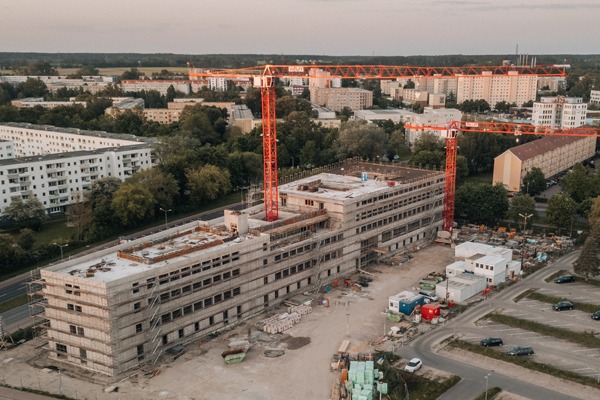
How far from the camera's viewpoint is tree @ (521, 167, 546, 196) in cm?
8109

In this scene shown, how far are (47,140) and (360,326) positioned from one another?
79095mm

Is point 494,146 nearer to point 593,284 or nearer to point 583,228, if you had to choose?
point 583,228

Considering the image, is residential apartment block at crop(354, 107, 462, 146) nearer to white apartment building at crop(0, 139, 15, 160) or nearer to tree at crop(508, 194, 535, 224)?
tree at crop(508, 194, 535, 224)

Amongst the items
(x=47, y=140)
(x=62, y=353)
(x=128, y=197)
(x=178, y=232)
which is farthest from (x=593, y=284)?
(x=47, y=140)

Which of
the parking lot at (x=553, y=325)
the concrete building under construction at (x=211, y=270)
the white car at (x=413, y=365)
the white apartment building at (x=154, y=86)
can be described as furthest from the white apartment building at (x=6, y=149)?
the white apartment building at (x=154, y=86)

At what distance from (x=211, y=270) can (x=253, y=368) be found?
7.70 m

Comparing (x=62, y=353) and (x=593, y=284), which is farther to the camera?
(x=593, y=284)

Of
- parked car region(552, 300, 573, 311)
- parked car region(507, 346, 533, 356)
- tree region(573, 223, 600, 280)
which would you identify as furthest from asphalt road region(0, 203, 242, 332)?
tree region(573, 223, 600, 280)

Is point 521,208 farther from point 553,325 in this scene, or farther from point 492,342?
point 492,342

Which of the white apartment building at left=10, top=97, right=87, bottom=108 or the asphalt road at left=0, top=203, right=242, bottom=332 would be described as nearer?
the asphalt road at left=0, top=203, right=242, bottom=332

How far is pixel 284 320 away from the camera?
1710 inches

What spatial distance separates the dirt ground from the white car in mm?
736

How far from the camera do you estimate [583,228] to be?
6631 centimetres

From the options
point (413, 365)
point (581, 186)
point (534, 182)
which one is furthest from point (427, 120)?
point (413, 365)
